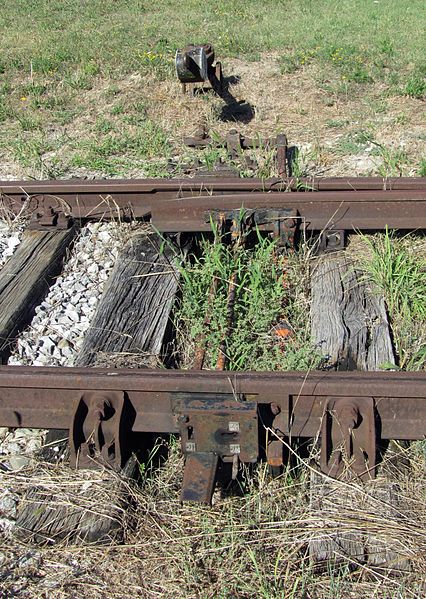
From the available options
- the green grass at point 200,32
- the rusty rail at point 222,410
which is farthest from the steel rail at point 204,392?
the green grass at point 200,32

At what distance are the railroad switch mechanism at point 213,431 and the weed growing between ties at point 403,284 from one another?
1138 millimetres

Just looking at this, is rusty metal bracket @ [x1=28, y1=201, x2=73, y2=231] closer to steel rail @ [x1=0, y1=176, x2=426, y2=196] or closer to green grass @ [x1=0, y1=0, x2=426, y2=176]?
steel rail @ [x1=0, y1=176, x2=426, y2=196]

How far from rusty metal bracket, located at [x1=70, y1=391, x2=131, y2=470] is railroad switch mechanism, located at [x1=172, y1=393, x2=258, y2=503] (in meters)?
0.26

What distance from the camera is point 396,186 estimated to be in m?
4.66

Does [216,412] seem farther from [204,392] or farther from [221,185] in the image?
[221,185]

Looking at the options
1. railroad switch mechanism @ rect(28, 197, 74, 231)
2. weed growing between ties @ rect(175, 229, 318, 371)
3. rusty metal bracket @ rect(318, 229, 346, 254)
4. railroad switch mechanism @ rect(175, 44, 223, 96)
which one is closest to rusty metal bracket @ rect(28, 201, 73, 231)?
railroad switch mechanism @ rect(28, 197, 74, 231)

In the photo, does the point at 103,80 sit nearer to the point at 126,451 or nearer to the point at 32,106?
the point at 32,106

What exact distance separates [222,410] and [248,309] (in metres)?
1.35

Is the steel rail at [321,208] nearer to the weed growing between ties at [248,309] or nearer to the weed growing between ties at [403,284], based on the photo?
the weed growing between ties at [403,284]

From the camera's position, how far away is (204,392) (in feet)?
9.32

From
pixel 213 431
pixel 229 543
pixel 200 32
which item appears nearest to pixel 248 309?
pixel 213 431

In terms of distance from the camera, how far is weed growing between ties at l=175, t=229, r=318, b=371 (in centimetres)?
368

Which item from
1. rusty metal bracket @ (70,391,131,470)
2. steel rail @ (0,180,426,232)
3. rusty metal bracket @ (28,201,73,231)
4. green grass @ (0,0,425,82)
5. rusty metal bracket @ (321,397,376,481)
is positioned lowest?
rusty metal bracket @ (70,391,131,470)

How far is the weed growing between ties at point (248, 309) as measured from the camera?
3684mm
